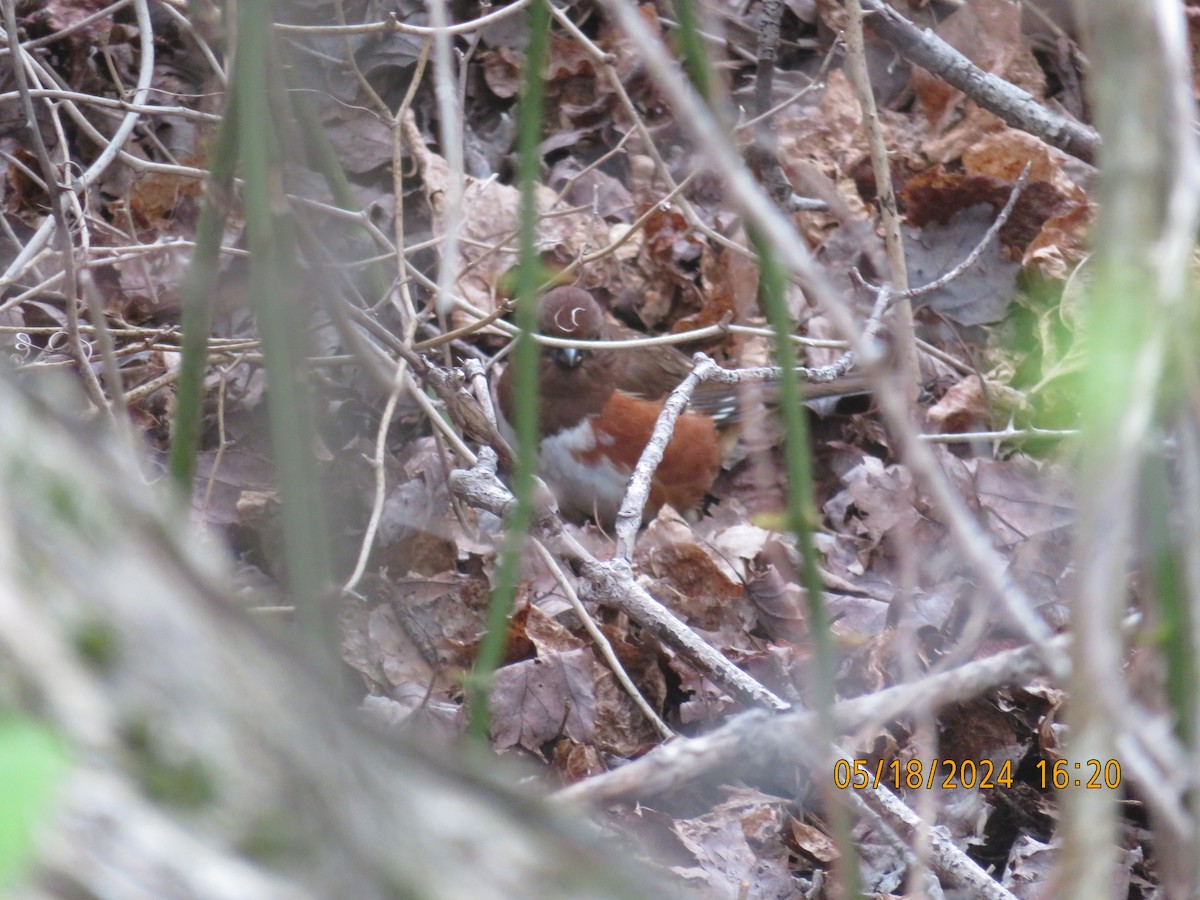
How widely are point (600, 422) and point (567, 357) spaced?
28 cm

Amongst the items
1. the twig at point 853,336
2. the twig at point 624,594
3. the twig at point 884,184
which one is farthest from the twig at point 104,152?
the twig at point 853,336

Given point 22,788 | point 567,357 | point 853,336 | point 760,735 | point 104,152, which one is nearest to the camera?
point 22,788

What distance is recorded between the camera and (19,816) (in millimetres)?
402

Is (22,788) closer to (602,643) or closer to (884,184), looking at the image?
(602,643)

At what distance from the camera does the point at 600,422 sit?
4.25 meters

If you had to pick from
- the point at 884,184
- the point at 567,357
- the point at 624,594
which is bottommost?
the point at 567,357

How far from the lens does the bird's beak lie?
412cm

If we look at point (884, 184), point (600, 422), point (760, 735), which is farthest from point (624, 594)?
point (600, 422)

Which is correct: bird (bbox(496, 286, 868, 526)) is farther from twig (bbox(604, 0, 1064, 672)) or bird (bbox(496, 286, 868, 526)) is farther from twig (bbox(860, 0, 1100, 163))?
twig (bbox(604, 0, 1064, 672))

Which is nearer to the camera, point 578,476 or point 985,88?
point 985,88

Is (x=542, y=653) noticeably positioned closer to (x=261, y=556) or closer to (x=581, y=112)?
(x=261, y=556)

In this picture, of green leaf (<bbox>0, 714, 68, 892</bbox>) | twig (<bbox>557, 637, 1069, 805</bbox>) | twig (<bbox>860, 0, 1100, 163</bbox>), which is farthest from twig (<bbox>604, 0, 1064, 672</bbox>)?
twig (<bbox>860, 0, 1100, 163</bbox>)

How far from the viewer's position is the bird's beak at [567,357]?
4.12 metres

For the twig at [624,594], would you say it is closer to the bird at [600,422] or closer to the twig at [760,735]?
the twig at [760,735]
